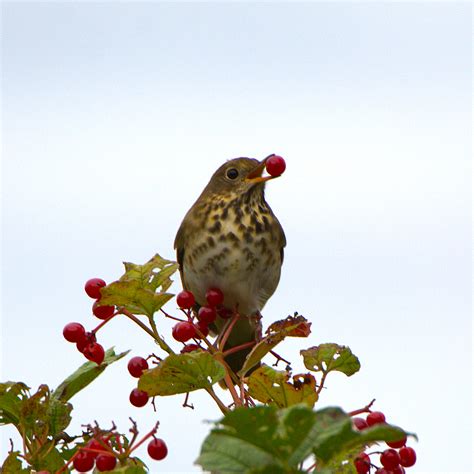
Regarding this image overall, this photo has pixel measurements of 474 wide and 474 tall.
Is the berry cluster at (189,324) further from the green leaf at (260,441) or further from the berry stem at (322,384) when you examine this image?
the green leaf at (260,441)

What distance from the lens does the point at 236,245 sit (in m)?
4.15

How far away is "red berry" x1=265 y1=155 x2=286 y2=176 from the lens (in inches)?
140

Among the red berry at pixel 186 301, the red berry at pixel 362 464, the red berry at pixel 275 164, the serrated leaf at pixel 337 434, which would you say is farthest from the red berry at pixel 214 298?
the serrated leaf at pixel 337 434

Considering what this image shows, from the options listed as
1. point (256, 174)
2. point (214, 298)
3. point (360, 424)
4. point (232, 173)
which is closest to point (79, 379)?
point (360, 424)

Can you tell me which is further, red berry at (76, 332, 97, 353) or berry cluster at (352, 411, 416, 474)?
red berry at (76, 332, 97, 353)

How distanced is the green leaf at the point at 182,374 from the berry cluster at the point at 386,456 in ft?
1.26

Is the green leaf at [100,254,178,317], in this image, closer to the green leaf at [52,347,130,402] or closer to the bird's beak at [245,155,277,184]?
the green leaf at [52,347,130,402]

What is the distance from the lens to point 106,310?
269 cm

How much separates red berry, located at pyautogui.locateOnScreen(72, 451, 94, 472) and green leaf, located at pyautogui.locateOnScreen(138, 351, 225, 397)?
222mm

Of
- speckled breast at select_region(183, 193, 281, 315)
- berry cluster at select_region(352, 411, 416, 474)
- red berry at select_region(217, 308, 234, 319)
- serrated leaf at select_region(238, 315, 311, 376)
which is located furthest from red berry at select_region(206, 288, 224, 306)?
berry cluster at select_region(352, 411, 416, 474)

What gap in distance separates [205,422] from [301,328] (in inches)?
56.8

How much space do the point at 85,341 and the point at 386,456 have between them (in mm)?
898

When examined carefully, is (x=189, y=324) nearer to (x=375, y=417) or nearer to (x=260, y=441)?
(x=375, y=417)

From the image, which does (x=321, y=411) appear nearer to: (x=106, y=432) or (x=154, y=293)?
(x=106, y=432)
